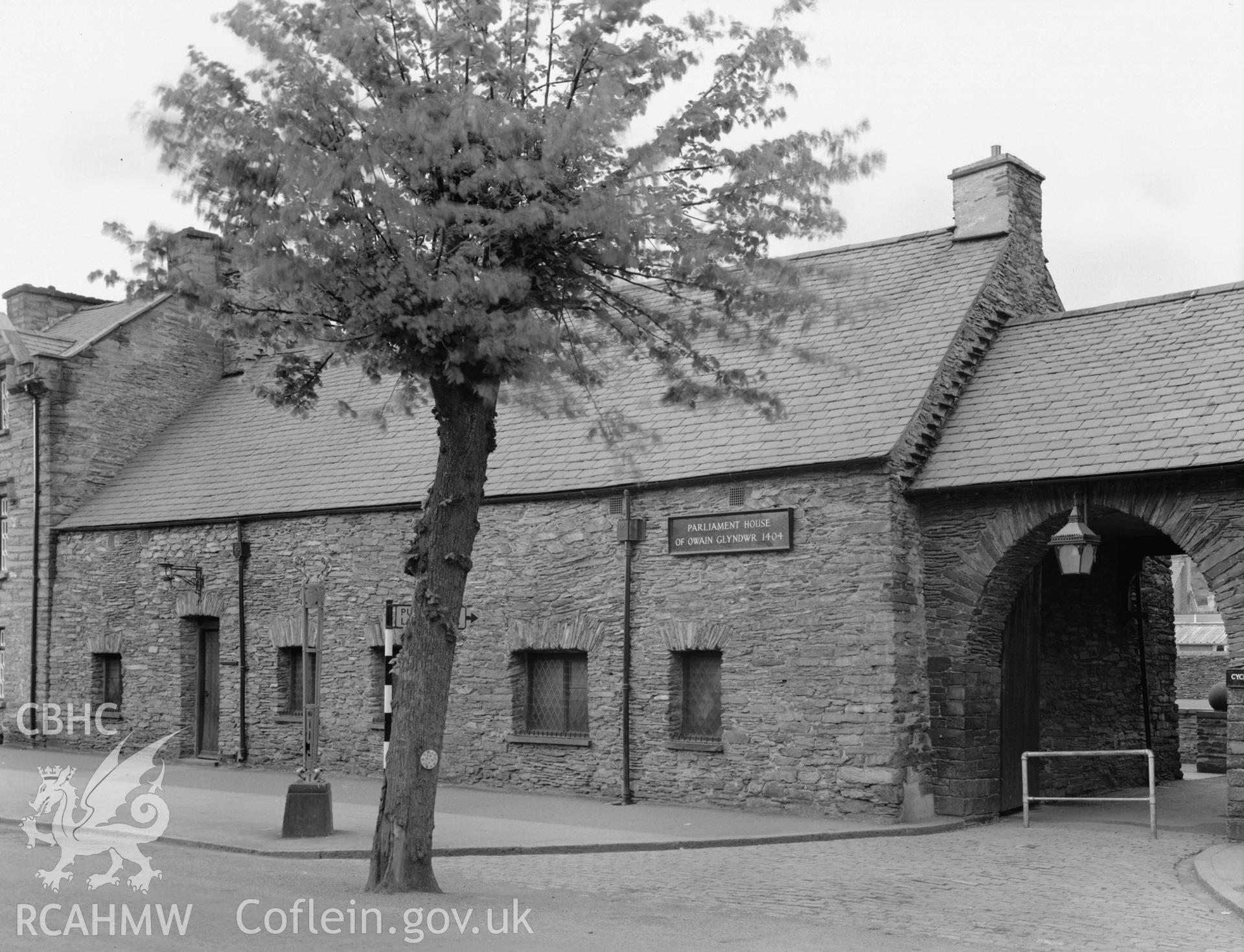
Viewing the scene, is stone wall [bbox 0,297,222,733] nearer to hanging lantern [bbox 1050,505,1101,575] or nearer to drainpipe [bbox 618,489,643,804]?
drainpipe [bbox 618,489,643,804]

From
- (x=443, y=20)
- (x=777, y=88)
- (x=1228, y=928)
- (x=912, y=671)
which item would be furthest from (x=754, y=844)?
(x=443, y=20)

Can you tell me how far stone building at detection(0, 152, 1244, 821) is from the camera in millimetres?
15383

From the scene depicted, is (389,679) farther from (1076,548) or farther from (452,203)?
(1076,548)

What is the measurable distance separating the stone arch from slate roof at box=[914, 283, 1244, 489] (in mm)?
390

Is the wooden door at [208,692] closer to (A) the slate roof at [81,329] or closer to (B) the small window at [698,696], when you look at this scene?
Answer: (A) the slate roof at [81,329]

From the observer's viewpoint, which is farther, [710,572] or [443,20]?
[710,572]

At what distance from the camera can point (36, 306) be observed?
30.3 meters

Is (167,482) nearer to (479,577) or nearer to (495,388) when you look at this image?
(479,577)

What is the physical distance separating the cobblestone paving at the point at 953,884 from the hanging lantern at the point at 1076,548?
2750 mm

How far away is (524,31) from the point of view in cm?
1066

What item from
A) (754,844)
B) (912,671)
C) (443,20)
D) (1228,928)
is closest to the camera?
(1228,928)

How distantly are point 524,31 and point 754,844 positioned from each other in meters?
8.09

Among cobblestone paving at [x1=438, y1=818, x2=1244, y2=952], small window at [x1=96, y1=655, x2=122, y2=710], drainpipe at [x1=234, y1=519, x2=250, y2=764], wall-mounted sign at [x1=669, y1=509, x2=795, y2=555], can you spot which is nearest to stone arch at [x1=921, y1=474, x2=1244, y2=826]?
cobblestone paving at [x1=438, y1=818, x2=1244, y2=952]

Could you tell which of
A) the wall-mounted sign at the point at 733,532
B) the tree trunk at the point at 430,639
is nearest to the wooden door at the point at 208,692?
the wall-mounted sign at the point at 733,532
